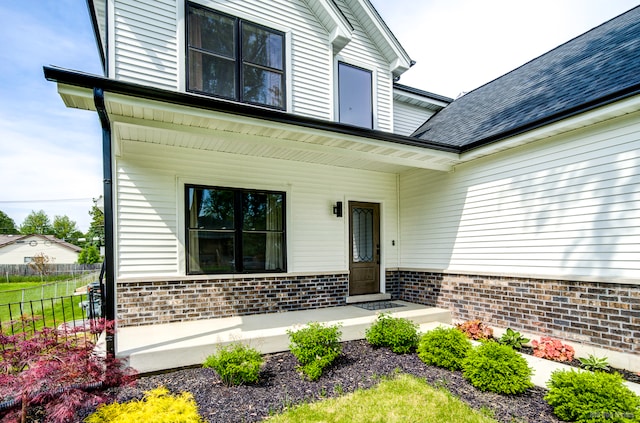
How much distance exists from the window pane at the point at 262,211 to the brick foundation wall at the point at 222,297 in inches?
39.1

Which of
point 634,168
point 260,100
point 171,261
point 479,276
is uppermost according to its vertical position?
point 260,100

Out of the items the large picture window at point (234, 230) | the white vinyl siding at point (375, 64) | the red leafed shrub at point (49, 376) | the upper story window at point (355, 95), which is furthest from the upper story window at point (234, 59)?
the red leafed shrub at point (49, 376)

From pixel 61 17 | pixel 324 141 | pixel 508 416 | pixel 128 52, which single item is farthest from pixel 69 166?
pixel 508 416

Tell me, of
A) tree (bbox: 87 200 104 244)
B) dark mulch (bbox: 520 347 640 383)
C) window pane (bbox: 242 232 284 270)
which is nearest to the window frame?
window pane (bbox: 242 232 284 270)

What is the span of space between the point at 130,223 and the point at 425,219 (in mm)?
5681

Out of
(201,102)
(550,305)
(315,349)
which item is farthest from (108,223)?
(550,305)

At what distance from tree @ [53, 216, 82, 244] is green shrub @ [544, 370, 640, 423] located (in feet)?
224

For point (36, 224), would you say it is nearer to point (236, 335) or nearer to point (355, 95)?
point (355, 95)

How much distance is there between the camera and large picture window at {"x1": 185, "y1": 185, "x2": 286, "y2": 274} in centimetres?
586

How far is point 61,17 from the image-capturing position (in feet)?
27.2

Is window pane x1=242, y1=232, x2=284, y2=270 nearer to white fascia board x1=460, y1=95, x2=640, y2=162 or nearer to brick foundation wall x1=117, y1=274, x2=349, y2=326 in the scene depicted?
brick foundation wall x1=117, y1=274, x2=349, y2=326

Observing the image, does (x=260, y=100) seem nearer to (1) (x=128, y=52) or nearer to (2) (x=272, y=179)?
(2) (x=272, y=179)

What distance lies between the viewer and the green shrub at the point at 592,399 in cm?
274

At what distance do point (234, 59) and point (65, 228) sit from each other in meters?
66.9
